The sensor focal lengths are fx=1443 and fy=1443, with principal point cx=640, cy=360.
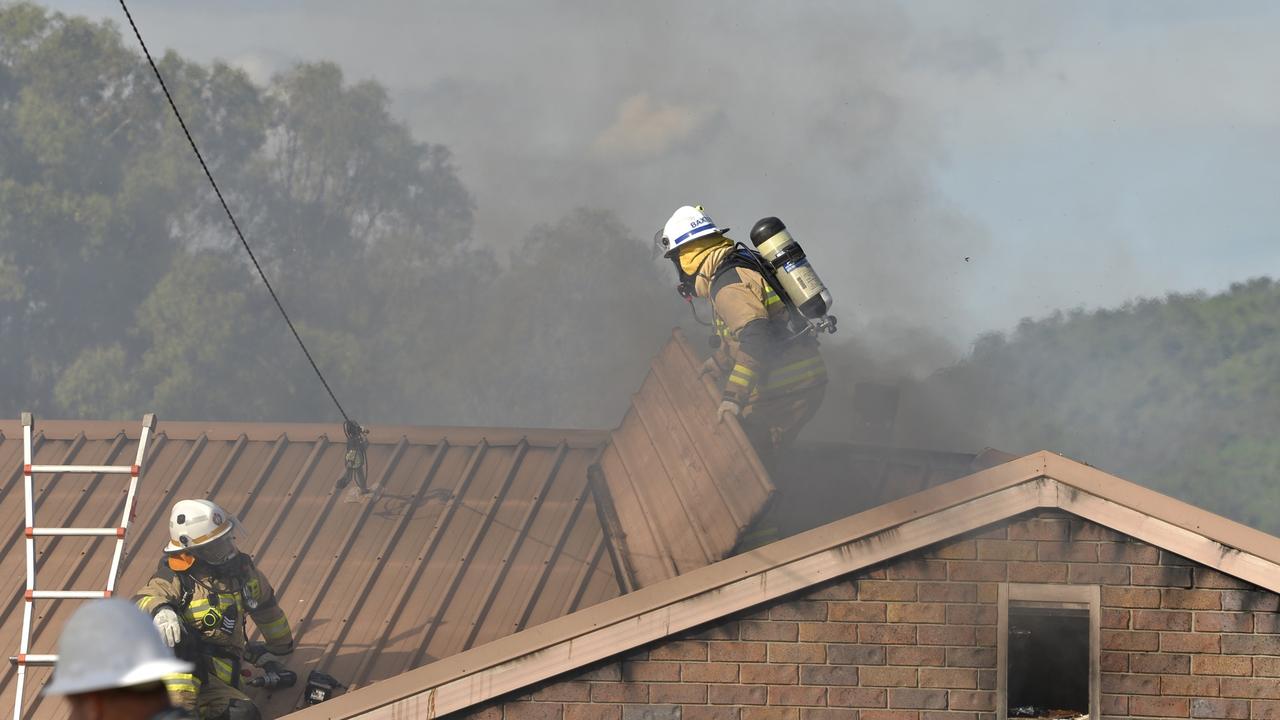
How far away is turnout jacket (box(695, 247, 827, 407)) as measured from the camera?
289 inches

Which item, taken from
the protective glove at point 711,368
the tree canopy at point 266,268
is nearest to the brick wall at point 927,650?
the protective glove at point 711,368

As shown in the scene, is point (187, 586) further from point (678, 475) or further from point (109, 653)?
point (109, 653)

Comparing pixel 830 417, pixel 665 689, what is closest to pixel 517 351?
pixel 830 417

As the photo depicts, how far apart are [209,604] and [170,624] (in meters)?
0.29

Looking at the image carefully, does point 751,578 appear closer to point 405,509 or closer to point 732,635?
point 732,635

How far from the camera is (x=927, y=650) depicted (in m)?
6.15

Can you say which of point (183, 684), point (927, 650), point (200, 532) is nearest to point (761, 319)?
point (927, 650)

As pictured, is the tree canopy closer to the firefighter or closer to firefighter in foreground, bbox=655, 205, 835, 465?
firefighter in foreground, bbox=655, 205, 835, 465

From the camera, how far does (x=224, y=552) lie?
7.12 m

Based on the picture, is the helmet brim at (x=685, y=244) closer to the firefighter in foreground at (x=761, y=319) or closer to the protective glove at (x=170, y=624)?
the firefighter in foreground at (x=761, y=319)

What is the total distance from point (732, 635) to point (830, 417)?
1502 cm

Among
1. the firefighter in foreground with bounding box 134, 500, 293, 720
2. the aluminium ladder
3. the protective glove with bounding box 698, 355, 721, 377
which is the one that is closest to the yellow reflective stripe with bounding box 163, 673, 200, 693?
the firefighter in foreground with bounding box 134, 500, 293, 720

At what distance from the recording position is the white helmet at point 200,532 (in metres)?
7.00

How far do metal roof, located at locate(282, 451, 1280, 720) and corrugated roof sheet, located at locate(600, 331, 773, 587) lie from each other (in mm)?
465
